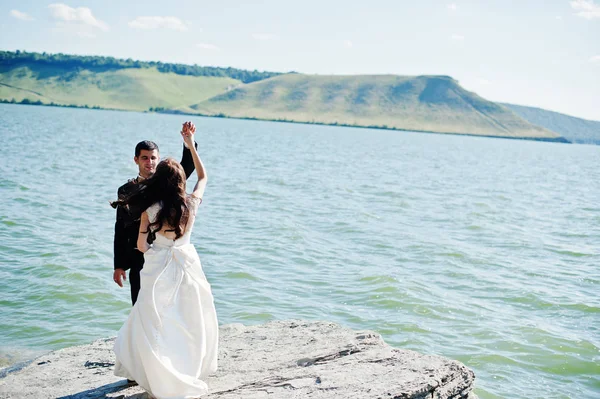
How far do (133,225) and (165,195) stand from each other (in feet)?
3.16

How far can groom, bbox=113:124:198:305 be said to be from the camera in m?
5.90

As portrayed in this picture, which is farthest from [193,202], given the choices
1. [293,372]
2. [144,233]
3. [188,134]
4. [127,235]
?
[293,372]

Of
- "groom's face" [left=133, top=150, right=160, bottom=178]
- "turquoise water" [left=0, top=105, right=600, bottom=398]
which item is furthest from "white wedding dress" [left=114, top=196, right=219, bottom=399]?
"turquoise water" [left=0, top=105, right=600, bottom=398]

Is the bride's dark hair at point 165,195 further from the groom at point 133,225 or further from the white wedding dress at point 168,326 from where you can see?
the groom at point 133,225

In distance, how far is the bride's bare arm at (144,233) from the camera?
5257 millimetres

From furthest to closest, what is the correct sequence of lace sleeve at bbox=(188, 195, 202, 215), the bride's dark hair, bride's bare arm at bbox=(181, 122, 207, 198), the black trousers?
the black trousers → bride's bare arm at bbox=(181, 122, 207, 198) → lace sleeve at bbox=(188, 195, 202, 215) → the bride's dark hair

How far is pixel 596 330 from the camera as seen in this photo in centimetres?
1199

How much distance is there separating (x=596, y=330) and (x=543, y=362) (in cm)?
250

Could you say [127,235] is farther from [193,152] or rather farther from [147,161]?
[193,152]

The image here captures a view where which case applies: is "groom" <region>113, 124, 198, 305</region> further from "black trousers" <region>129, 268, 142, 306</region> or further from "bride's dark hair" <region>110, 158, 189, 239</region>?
"bride's dark hair" <region>110, 158, 189, 239</region>

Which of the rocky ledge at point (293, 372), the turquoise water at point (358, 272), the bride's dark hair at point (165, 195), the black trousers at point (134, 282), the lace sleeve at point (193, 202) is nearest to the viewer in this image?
the bride's dark hair at point (165, 195)

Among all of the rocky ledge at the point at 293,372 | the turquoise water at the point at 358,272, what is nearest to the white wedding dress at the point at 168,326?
the rocky ledge at the point at 293,372

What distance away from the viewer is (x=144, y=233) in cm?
531

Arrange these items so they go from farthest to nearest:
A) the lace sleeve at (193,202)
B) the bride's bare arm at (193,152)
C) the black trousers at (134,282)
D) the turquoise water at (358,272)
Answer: the turquoise water at (358,272)
the black trousers at (134,282)
the bride's bare arm at (193,152)
the lace sleeve at (193,202)
